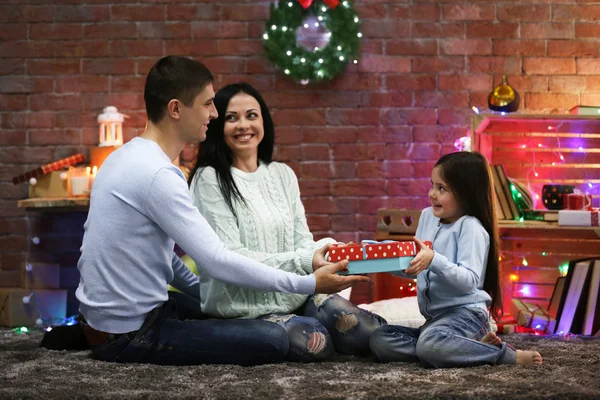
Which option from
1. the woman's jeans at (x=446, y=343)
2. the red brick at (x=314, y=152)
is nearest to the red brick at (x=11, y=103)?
the red brick at (x=314, y=152)

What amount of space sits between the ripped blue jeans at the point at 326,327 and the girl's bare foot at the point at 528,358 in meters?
0.47

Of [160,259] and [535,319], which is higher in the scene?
[160,259]

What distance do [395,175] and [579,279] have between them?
1.13 metres

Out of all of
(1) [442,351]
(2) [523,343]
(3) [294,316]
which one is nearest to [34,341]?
(3) [294,316]

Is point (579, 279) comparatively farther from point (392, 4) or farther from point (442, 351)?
point (392, 4)

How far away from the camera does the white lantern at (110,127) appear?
3917 mm

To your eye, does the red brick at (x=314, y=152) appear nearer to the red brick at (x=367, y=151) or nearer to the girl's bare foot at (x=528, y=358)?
the red brick at (x=367, y=151)

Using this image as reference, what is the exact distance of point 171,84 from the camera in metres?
2.37

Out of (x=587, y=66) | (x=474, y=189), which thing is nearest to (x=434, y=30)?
(x=587, y=66)

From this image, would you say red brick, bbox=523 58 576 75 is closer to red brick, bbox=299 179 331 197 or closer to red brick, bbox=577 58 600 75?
red brick, bbox=577 58 600 75

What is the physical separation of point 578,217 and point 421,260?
1392mm

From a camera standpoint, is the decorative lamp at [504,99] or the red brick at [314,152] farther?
the red brick at [314,152]

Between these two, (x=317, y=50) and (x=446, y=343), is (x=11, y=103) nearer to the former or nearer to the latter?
(x=317, y=50)

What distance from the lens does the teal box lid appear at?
2.33 meters
